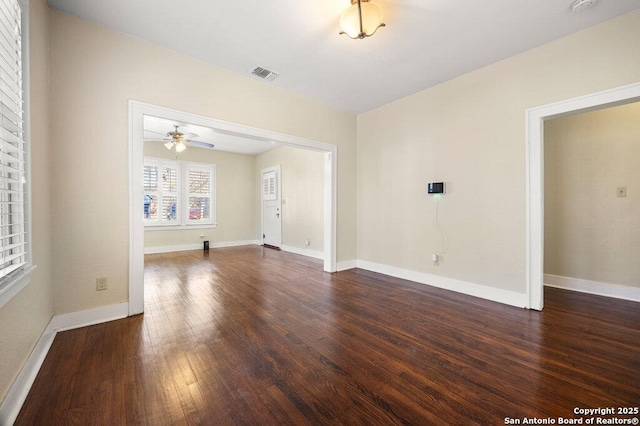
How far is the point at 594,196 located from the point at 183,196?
7.93m

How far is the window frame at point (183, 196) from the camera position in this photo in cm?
624

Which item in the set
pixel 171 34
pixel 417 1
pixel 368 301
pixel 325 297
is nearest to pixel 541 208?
pixel 368 301

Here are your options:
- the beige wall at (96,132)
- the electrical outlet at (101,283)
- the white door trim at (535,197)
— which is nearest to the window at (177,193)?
the beige wall at (96,132)

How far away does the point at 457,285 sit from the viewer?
3.25 meters

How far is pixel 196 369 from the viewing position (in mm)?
1665

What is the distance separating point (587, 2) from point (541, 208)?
177 cm

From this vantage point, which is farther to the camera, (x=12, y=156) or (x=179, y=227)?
(x=179, y=227)

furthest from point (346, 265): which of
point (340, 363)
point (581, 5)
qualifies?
point (581, 5)

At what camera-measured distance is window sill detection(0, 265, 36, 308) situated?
1.20m

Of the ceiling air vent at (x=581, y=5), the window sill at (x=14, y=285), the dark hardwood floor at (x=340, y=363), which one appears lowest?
the dark hardwood floor at (x=340, y=363)

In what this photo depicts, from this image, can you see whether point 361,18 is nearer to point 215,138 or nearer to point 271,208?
point 215,138

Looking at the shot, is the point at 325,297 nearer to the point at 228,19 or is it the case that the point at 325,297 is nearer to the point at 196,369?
the point at 196,369

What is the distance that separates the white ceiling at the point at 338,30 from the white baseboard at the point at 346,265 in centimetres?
288

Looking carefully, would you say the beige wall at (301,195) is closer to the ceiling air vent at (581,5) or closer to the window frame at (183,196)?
the window frame at (183,196)
